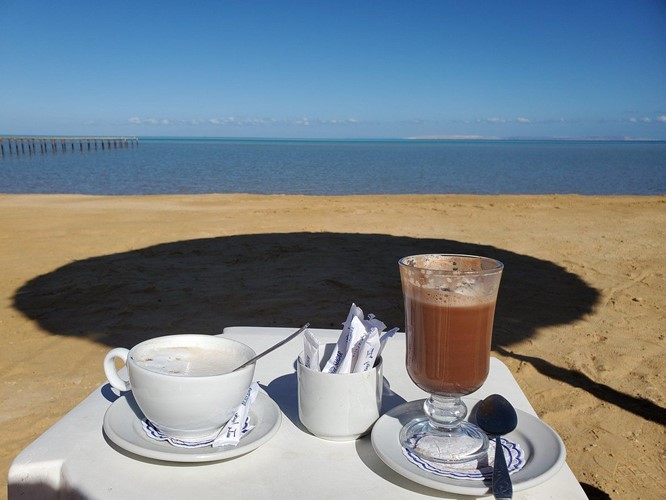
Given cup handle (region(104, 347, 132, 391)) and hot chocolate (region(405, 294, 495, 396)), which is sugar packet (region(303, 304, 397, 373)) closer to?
hot chocolate (region(405, 294, 495, 396))

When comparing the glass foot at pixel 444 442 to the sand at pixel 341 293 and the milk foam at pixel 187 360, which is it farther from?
the sand at pixel 341 293

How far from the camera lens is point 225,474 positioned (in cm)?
98

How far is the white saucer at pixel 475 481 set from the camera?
0.91 m

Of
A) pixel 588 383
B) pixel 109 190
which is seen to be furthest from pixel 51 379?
pixel 109 190

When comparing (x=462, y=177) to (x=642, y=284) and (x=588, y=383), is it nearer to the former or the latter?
(x=642, y=284)

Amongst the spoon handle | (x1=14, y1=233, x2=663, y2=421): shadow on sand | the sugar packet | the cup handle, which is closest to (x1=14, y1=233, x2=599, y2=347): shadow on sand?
(x1=14, y1=233, x2=663, y2=421): shadow on sand

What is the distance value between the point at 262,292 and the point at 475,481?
4002mm

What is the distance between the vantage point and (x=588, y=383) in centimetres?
317

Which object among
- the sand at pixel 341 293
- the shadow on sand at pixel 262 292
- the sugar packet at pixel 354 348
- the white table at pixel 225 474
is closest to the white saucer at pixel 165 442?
the white table at pixel 225 474

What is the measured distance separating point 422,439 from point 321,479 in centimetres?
20

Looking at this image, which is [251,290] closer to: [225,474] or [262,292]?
[262,292]

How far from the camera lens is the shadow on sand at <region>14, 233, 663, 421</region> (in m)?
4.01

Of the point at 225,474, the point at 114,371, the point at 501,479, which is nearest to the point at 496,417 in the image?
the point at 501,479

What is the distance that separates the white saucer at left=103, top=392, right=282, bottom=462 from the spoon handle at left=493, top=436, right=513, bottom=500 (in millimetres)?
402
